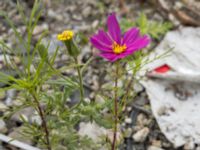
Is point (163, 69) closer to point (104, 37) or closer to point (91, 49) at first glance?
point (91, 49)

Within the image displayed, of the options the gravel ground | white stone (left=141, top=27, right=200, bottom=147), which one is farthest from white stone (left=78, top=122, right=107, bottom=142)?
white stone (left=141, top=27, right=200, bottom=147)

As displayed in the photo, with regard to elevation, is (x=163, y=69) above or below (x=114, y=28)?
below

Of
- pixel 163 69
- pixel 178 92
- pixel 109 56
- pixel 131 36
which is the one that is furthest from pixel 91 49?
pixel 109 56

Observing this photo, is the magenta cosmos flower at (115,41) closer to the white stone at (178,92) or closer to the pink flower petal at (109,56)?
the pink flower petal at (109,56)

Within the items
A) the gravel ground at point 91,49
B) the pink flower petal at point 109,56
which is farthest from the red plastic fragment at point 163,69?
the pink flower petal at point 109,56

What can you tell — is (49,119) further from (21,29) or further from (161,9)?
(161,9)

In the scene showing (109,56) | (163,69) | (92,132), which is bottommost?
(92,132)

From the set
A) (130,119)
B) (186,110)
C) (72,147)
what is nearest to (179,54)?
(186,110)

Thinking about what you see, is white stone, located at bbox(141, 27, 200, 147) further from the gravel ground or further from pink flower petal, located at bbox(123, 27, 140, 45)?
pink flower petal, located at bbox(123, 27, 140, 45)

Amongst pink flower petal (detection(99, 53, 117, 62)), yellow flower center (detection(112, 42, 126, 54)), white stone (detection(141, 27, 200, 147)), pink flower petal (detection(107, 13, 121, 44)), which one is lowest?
white stone (detection(141, 27, 200, 147))
